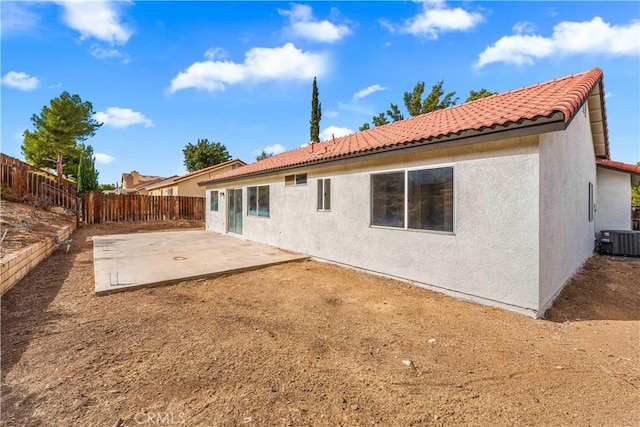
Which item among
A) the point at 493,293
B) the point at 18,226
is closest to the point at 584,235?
the point at 493,293

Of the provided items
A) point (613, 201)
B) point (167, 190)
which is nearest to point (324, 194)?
point (613, 201)

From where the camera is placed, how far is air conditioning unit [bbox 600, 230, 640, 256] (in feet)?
29.1

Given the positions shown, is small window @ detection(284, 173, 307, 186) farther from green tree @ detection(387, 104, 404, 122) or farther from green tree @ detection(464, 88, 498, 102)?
green tree @ detection(387, 104, 404, 122)

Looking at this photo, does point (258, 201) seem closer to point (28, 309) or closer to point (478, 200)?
point (28, 309)

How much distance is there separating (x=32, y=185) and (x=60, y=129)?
13.2 metres

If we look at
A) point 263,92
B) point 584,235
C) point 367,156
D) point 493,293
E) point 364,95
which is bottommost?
point 493,293

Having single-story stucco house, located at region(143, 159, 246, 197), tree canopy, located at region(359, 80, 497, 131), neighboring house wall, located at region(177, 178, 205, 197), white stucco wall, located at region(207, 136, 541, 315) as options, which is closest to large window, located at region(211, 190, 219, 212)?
single-story stucco house, located at region(143, 159, 246, 197)

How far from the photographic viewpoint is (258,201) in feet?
38.5

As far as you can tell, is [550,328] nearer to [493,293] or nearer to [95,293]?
[493,293]

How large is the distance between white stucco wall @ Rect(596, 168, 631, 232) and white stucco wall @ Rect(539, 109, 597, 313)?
166 inches

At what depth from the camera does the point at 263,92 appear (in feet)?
52.1

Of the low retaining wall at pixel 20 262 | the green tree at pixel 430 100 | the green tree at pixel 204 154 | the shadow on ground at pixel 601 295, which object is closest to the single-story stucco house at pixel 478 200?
the shadow on ground at pixel 601 295

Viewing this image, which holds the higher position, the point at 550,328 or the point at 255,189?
the point at 255,189

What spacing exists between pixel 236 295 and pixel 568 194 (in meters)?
7.21
